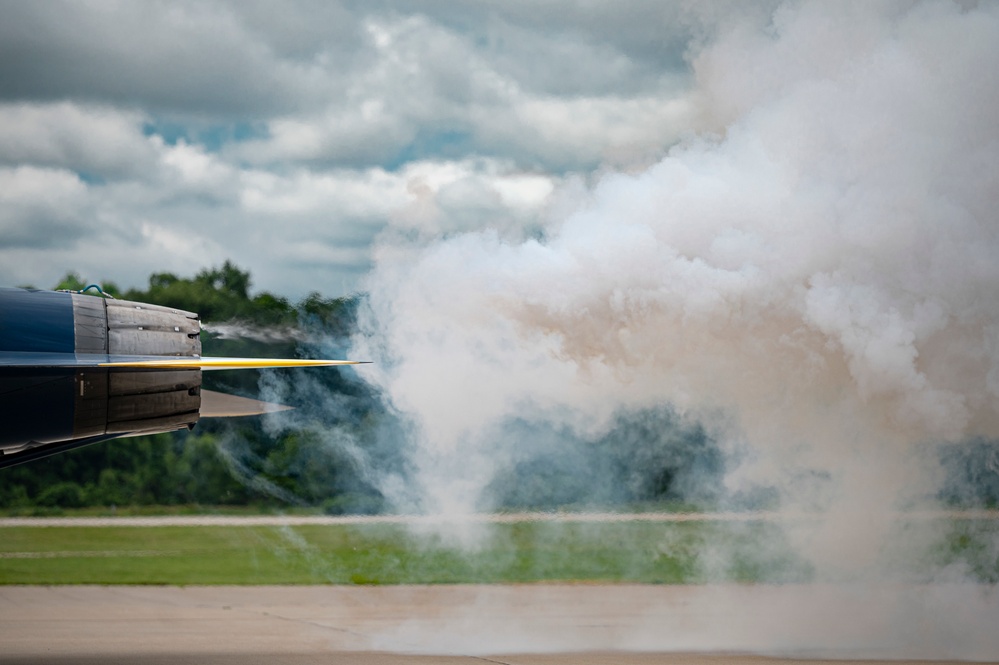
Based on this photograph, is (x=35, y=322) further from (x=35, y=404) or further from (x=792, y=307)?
(x=792, y=307)

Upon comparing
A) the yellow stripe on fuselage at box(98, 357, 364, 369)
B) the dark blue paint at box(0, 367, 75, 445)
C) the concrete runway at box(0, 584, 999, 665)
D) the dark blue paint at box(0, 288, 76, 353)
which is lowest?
the concrete runway at box(0, 584, 999, 665)

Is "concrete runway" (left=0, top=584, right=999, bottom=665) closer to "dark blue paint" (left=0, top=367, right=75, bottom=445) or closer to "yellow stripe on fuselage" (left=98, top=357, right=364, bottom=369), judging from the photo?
"dark blue paint" (left=0, top=367, right=75, bottom=445)

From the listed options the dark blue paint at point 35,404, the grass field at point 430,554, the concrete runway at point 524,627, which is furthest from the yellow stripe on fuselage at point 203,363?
the grass field at point 430,554

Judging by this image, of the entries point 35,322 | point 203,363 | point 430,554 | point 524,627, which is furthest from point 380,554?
point 35,322

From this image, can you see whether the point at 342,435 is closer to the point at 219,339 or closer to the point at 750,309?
the point at 219,339

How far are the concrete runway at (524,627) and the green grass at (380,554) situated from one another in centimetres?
58

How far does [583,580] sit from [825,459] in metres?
5.61

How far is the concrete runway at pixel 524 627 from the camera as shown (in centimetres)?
1191

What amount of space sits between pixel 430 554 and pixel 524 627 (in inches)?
80.2

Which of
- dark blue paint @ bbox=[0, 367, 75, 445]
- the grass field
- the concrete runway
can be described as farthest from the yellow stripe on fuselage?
the grass field

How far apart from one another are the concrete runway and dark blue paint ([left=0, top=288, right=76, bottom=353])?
409 cm

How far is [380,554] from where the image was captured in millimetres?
15281

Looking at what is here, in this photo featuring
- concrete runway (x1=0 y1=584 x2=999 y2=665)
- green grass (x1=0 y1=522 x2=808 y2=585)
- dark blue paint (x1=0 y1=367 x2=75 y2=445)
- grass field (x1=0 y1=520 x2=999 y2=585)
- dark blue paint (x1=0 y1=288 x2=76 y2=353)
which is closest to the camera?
dark blue paint (x1=0 y1=367 x2=75 y2=445)

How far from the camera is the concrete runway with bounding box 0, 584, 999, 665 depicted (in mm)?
11906
